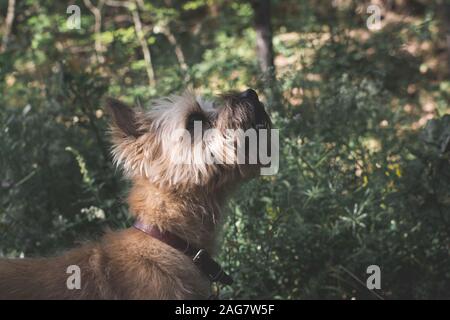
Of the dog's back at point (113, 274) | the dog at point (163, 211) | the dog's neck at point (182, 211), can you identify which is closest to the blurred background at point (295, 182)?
the dog's neck at point (182, 211)

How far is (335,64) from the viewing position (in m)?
6.98

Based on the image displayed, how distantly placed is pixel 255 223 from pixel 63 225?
1.52 meters

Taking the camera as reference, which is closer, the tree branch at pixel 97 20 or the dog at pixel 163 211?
the dog at pixel 163 211

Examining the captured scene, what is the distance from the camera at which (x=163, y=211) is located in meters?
3.96

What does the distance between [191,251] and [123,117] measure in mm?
940

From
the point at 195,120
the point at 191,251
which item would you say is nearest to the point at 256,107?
the point at 195,120

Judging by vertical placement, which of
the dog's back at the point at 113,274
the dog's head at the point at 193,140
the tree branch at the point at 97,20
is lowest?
the dog's back at the point at 113,274

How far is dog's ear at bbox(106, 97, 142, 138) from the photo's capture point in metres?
4.10

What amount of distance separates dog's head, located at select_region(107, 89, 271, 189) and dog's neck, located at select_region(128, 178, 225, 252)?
0.06 meters

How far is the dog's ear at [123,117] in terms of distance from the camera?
410cm

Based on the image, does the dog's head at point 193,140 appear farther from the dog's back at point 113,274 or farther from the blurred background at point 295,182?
the blurred background at point 295,182

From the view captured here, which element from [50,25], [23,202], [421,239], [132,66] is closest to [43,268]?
[23,202]

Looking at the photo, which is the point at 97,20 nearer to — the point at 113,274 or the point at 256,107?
the point at 256,107

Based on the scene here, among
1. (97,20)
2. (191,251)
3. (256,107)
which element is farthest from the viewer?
(97,20)
